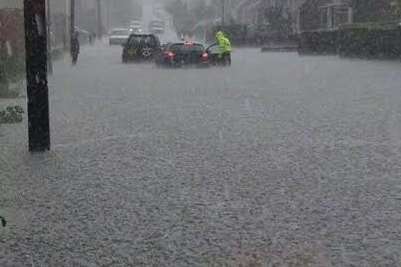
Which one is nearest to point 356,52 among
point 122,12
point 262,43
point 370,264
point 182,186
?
point 262,43

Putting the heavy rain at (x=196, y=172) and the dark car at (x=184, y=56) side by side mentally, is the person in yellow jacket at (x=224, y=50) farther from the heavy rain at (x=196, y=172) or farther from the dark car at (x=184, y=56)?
the heavy rain at (x=196, y=172)

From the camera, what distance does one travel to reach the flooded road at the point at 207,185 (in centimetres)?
622

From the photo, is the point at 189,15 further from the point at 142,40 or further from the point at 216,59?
the point at 216,59

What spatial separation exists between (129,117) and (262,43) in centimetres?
4452

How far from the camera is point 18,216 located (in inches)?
286

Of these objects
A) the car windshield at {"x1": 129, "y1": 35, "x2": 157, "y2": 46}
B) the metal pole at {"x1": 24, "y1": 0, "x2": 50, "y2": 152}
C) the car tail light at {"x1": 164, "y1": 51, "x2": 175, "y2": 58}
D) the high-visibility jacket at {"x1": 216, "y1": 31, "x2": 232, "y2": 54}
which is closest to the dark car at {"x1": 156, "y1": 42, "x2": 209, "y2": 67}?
the car tail light at {"x1": 164, "y1": 51, "x2": 175, "y2": 58}

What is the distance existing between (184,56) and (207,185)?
75.9 ft

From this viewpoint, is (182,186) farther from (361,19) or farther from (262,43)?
(262,43)

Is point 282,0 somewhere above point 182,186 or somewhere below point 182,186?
above

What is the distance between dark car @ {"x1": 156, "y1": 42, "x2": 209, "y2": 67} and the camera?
31.4m

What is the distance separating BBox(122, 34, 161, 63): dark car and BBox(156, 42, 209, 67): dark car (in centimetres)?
336

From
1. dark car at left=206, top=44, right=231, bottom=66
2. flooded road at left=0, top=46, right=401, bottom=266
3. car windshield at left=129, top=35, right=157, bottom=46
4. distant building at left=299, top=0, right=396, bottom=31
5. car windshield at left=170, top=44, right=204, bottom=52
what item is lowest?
flooded road at left=0, top=46, right=401, bottom=266

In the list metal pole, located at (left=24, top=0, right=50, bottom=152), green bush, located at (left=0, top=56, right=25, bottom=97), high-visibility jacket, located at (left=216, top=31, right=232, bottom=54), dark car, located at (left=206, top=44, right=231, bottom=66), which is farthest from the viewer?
dark car, located at (left=206, top=44, right=231, bottom=66)

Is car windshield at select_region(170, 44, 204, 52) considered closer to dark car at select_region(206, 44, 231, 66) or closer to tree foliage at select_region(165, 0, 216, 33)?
Answer: dark car at select_region(206, 44, 231, 66)
